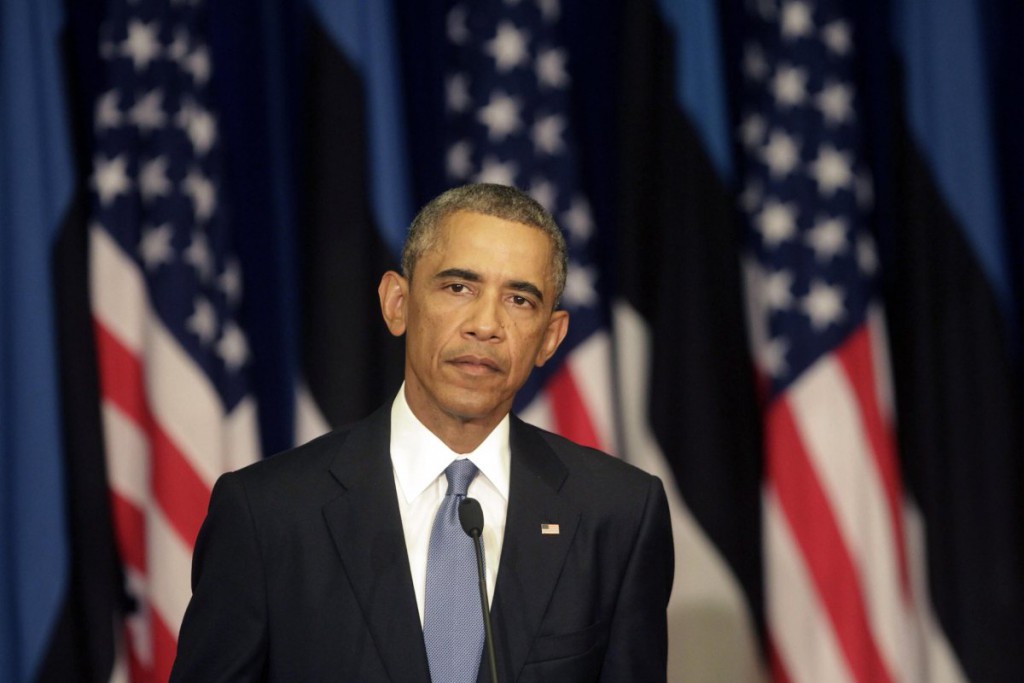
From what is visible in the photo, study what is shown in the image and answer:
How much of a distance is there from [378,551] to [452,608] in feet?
0.44

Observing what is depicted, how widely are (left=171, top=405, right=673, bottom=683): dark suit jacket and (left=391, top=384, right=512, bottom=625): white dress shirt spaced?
0.03 m

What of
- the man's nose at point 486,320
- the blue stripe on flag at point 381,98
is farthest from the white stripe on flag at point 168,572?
the man's nose at point 486,320

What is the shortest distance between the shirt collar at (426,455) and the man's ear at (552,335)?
143 mm

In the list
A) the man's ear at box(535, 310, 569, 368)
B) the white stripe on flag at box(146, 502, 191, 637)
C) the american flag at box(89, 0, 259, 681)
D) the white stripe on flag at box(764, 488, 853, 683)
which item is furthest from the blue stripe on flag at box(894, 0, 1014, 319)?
the white stripe on flag at box(146, 502, 191, 637)

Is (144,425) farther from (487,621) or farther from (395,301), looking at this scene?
(487,621)

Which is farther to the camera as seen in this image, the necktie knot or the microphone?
the necktie knot

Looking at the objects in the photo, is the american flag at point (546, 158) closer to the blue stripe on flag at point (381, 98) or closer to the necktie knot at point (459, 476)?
the blue stripe on flag at point (381, 98)

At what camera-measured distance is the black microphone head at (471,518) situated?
4.75 ft

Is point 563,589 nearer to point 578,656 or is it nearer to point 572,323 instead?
point 578,656

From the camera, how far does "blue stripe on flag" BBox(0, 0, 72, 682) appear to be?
2.90m

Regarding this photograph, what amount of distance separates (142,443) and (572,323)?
1.19m

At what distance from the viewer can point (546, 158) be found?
10.1 feet

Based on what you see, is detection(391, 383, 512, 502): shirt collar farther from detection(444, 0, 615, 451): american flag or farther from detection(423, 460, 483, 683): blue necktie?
detection(444, 0, 615, 451): american flag

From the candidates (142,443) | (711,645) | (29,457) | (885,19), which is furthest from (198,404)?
(885,19)
